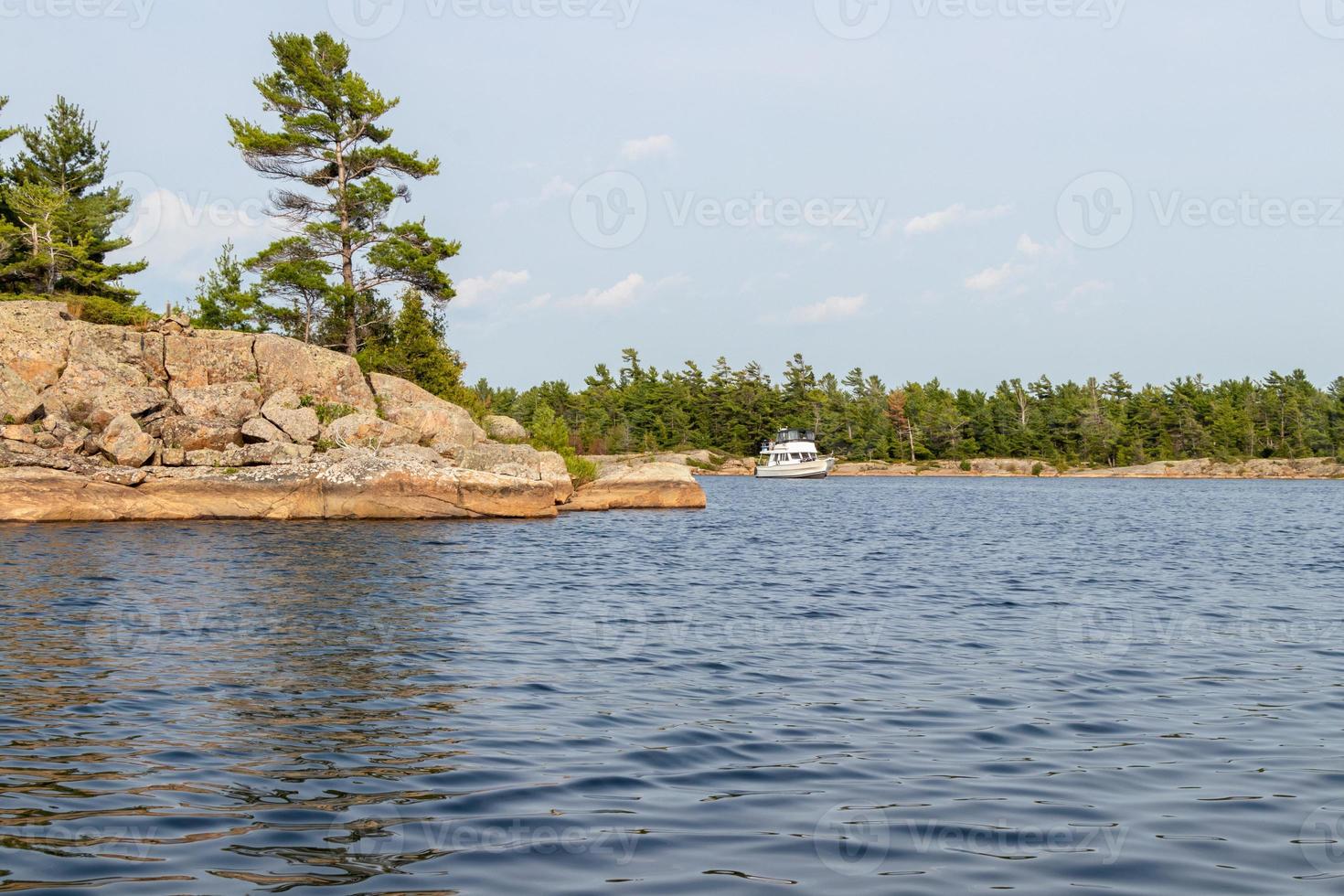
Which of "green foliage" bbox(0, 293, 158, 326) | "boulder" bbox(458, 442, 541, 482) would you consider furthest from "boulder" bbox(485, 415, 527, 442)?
"green foliage" bbox(0, 293, 158, 326)

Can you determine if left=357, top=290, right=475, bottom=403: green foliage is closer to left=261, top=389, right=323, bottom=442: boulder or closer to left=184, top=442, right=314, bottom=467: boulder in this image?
left=261, top=389, right=323, bottom=442: boulder

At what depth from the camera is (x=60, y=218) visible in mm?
40750

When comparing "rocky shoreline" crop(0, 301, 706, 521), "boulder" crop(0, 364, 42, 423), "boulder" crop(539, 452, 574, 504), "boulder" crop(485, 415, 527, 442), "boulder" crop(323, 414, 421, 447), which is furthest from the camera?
"boulder" crop(485, 415, 527, 442)

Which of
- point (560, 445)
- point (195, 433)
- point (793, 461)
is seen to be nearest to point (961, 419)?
point (793, 461)

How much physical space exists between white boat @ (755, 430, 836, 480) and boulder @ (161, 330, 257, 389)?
58.9m

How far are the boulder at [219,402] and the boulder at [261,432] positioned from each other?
55 cm

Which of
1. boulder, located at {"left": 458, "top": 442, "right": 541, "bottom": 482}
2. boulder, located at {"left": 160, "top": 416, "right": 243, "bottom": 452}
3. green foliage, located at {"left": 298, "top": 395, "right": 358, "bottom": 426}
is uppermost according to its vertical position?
green foliage, located at {"left": 298, "top": 395, "right": 358, "bottom": 426}

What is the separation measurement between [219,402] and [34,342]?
5563 millimetres

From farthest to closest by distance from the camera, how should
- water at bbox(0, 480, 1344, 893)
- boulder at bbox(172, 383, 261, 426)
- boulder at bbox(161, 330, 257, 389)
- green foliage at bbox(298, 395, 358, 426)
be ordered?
green foliage at bbox(298, 395, 358, 426) → boulder at bbox(161, 330, 257, 389) → boulder at bbox(172, 383, 261, 426) → water at bbox(0, 480, 1344, 893)

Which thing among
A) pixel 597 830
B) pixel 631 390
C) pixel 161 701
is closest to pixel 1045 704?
pixel 597 830

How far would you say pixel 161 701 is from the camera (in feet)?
28.4

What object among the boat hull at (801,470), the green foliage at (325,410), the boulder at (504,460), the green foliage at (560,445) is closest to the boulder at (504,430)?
the green foliage at (560,445)

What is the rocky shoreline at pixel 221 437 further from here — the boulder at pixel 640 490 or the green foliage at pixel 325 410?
the boulder at pixel 640 490

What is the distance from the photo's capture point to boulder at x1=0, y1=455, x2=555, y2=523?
26.2m
